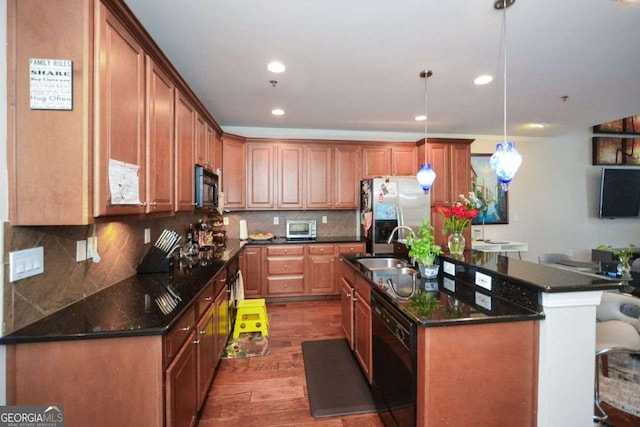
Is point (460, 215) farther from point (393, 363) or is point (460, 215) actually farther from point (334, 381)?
point (334, 381)

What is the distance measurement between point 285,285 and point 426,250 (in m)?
2.58

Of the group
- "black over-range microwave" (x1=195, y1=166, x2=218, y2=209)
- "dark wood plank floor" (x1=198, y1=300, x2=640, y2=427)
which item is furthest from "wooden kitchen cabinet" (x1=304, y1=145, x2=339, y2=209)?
"dark wood plank floor" (x1=198, y1=300, x2=640, y2=427)

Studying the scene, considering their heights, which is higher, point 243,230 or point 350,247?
point 243,230

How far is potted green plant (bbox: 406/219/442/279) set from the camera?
192 cm

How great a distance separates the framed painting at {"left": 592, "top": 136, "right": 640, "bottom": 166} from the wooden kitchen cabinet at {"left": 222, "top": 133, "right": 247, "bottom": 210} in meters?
6.30

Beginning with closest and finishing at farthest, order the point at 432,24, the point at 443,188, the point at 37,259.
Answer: the point at 37,259 < the point at 432,24 < the point at 443,188

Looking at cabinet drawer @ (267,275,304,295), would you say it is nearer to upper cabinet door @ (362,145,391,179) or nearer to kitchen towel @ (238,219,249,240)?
kitchen towel @ (238,219,249,240)

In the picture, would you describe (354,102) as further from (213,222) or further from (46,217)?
(46,217)

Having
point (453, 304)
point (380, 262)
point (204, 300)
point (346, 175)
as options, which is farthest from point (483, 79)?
point (204, 300)

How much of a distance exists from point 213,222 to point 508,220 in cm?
505

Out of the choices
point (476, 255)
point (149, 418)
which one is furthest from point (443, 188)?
point (149, 418)

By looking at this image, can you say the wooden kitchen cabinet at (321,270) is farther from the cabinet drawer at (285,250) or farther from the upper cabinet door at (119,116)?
the upper cabinet door at (119,116)

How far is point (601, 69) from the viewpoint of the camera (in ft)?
8.27

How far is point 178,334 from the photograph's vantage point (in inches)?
54.9
